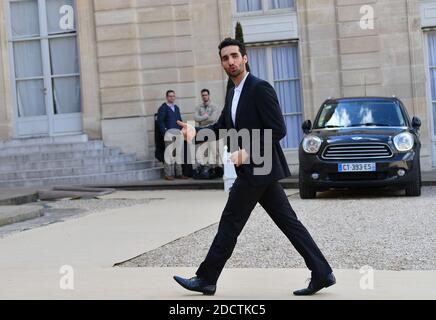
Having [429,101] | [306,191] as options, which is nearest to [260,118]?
A: [306,191]

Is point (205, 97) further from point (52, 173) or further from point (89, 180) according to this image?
point (52, 173)

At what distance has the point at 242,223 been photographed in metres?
7.07

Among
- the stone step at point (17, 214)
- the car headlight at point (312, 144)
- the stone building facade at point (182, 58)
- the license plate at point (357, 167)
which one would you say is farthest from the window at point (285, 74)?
the stone step at point (17, 214)

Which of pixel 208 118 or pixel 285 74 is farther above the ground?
pixel 285 74

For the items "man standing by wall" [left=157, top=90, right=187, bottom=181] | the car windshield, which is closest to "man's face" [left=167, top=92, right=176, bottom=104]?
"man standing by wall" [left=157, top=90, right=187, bottom=181]

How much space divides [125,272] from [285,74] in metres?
14.2

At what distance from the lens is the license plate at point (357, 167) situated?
591 inches

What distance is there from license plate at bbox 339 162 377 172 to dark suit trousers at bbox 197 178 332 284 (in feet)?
26.7

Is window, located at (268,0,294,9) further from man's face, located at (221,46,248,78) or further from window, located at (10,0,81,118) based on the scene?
man's face, located at (221,46,248,78)

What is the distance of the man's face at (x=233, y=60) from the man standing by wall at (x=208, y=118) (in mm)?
13319

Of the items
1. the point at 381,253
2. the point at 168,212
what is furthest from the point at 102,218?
the point at 381,253

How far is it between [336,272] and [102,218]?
581cm

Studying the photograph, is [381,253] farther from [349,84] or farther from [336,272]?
[349,84]

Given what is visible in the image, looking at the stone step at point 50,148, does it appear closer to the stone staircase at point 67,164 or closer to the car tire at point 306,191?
the stone staircase at point 67,164
